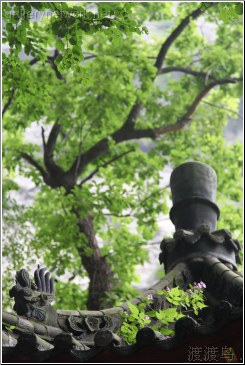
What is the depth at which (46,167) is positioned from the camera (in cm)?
1288

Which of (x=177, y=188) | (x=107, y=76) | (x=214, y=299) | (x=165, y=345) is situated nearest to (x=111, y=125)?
(x=107, y=76)

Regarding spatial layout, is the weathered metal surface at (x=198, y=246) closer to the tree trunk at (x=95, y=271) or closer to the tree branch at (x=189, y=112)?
the tree trunk at (x=95, y=271)

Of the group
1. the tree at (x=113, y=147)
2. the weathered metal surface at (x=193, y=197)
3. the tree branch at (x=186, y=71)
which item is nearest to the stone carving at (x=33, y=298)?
the weathered metal surface at (x=193, y=197)

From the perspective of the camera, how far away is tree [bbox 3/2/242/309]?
11.5 metres

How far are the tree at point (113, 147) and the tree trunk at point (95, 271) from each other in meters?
0.02

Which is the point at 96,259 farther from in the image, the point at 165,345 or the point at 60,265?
the point at 165,345

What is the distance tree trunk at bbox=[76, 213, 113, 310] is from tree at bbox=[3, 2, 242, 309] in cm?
2

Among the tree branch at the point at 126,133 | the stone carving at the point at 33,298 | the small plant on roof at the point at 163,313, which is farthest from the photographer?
the tree branch at the point at 126,133

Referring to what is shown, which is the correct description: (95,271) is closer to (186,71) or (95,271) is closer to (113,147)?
(113,147)

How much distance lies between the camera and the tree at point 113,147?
11484 millimetres

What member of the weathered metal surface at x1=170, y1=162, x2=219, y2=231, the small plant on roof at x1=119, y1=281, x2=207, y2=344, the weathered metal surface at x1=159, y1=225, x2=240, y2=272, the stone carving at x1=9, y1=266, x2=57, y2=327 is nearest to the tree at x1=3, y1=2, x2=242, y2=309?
the weathered metal surface at x1=170, y1=162, x2=219, y2=231

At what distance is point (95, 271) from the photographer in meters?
10.8

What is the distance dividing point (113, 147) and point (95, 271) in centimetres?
310

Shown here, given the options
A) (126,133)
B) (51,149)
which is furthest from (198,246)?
(126,133)
